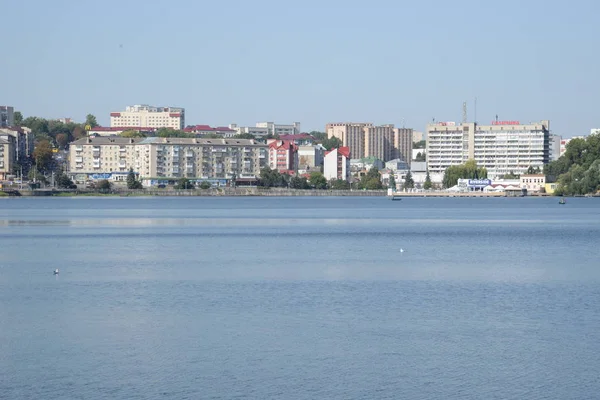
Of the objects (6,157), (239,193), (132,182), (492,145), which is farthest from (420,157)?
(6,157)

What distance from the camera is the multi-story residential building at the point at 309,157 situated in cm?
15688

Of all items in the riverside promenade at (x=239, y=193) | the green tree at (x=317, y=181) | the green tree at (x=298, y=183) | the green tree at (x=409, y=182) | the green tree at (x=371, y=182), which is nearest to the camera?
the riverside promenade at (x=239, y=193)

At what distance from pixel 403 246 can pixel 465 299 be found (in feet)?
47.6

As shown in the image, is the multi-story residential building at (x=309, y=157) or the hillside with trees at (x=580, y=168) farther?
the multi-story residential building at (x=309, y=157)

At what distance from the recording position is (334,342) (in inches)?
630

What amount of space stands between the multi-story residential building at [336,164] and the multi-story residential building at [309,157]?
8268 mm

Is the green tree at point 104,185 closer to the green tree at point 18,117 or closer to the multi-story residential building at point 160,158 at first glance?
the multi-story residential building at point 160,158

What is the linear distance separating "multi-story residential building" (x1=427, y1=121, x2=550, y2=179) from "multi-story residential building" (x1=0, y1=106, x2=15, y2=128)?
73.1m

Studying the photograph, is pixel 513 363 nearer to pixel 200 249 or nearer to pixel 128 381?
pixel 128 381

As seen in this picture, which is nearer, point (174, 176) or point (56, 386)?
point (56, 386)

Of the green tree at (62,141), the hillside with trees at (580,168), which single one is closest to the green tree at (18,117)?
the green tree at (62,141)

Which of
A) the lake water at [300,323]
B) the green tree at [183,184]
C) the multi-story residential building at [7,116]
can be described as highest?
the multi-story residential building at [7,116]

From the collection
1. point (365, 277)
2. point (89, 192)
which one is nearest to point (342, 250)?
point (365, 277)

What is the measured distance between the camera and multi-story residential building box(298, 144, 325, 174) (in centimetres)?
15688
